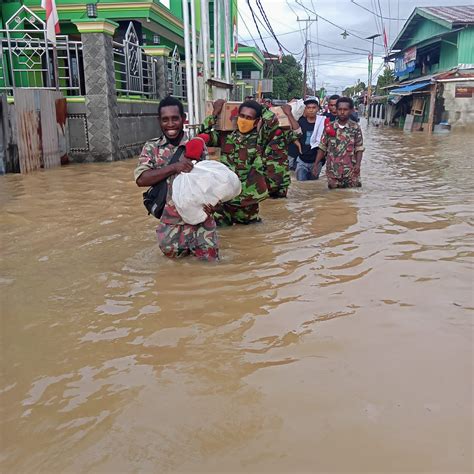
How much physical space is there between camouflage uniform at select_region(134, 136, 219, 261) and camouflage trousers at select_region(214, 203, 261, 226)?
50.1 inches

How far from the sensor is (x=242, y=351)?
274 cm

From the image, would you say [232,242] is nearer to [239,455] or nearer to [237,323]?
[237,323]

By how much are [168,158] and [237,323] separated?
1.46 meters

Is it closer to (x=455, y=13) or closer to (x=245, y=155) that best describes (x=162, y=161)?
(x=245, y=155)

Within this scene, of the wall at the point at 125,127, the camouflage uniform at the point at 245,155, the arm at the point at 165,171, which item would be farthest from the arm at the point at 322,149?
the wall at the point at 125,127

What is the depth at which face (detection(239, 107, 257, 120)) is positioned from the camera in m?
5.02

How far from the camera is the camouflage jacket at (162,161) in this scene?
3896mm

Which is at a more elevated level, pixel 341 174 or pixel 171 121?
pixel 171 121

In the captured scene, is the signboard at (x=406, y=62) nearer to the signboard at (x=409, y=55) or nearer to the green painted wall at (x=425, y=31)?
the signboard at (x=409, y=55)

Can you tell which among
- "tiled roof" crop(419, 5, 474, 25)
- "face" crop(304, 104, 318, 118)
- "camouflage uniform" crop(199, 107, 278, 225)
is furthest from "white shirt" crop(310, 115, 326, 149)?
"tiled roof" crop(419, 5, 474, 25)

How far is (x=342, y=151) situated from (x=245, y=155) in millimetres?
2390

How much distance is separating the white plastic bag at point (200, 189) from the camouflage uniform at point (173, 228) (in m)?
0.13

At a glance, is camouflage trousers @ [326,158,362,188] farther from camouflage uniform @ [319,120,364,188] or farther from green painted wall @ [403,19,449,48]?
green painted wall @ [403,19,449,48]

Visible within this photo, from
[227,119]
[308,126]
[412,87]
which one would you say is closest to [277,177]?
[308,126]
